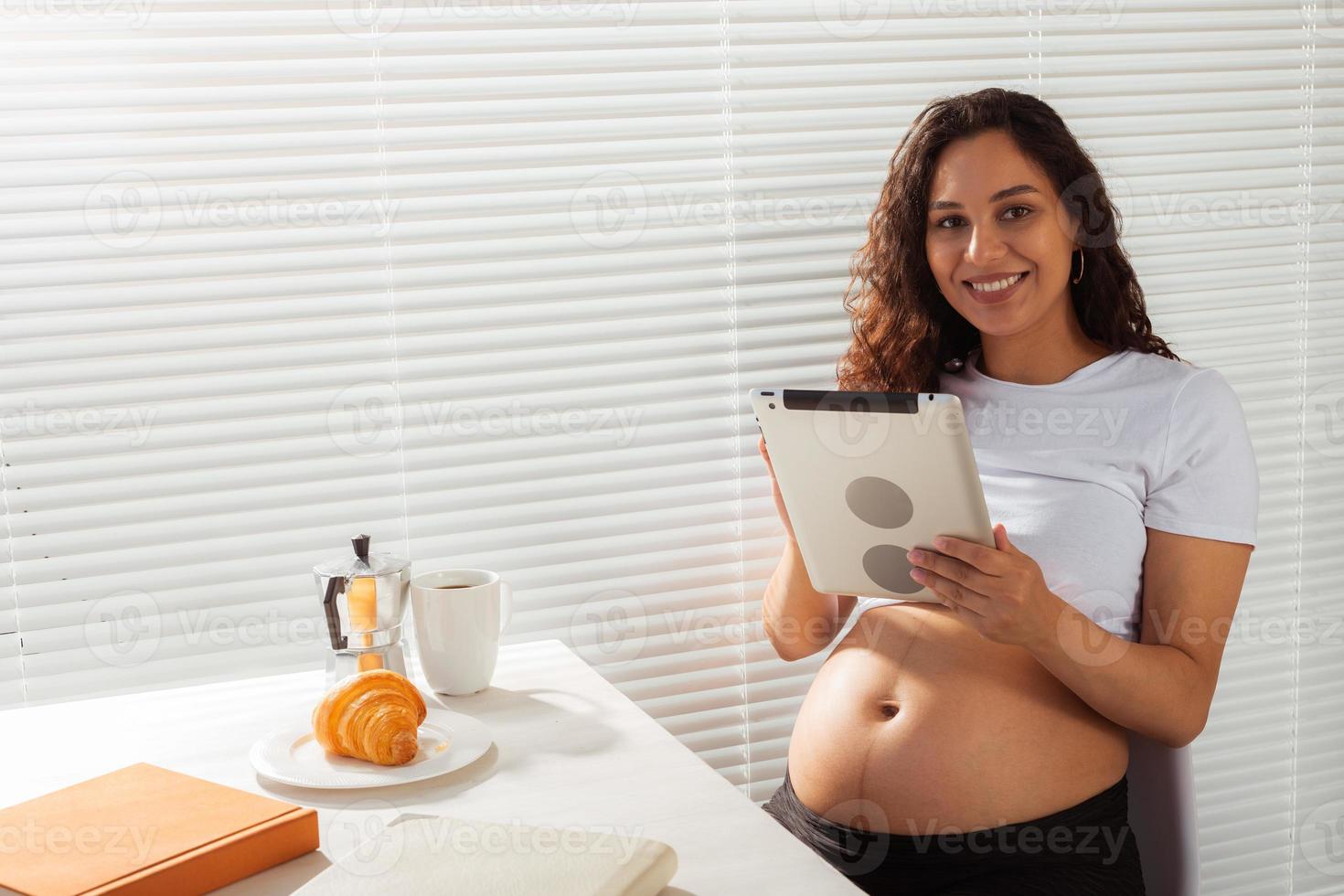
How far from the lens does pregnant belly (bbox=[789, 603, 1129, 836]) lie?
4.05 feet

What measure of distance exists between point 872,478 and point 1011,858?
1.39 ft

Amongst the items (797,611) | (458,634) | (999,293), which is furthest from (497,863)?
(999,293)

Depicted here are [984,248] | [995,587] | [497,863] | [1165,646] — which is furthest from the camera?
[984,248]

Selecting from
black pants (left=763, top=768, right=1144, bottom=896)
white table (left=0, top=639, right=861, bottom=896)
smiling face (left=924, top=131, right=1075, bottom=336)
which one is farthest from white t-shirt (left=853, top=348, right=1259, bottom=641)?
white table (left=0, top=639, right=861, bottom=896)

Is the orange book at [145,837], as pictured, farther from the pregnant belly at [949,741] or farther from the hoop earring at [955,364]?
the hoop earring at [955,364]

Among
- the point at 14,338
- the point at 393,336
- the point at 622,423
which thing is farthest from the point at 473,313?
the point at 14,338

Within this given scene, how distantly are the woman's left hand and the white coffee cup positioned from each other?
0.47 meters

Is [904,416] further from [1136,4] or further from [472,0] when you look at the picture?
[1136,4]

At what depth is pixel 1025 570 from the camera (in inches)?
46.3

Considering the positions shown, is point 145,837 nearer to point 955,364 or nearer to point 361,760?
point 361,760

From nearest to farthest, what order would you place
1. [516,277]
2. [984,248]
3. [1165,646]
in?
[1165,646] < [984,248] < [516,277]

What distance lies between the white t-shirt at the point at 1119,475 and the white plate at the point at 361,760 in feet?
2.21

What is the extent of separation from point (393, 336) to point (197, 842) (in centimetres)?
76

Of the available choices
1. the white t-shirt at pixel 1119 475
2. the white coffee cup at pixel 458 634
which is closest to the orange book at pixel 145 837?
the white coffee cup at pixel 458 634
